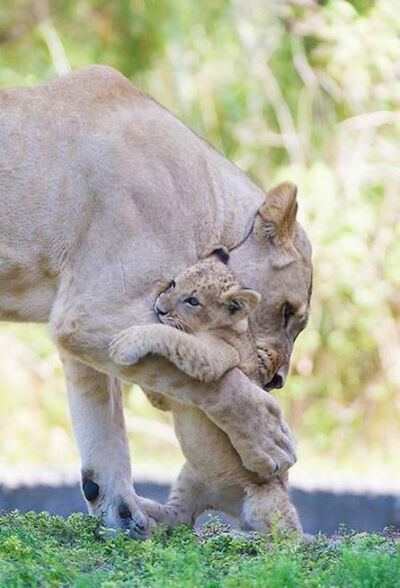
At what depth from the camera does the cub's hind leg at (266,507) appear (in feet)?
19.6

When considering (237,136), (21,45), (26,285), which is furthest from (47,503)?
(21,45)

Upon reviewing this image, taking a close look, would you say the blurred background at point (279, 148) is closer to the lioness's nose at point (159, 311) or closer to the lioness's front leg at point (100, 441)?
the lioness's front leg at point (100, 441)

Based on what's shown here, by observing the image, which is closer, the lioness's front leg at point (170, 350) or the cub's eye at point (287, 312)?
the lioness's front leg at point (170, 350)

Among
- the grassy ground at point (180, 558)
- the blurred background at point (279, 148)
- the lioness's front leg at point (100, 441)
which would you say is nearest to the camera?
the grassy ground at point (180, 558)

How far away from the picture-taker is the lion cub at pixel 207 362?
5.71m

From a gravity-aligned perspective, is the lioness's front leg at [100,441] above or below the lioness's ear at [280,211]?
below

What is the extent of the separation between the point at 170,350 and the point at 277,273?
0.74 metres

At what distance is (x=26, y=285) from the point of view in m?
5.98

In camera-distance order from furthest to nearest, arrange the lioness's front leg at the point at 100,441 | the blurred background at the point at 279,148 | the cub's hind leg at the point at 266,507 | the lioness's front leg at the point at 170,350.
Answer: the blurred background at the point at 279,148 < the lioness's front leg at the point at 100,441 < the cub's hind leg at the point at 266,507 < the lioness's front leg at the point at 170,350

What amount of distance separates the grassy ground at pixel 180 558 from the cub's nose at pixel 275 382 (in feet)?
2.03

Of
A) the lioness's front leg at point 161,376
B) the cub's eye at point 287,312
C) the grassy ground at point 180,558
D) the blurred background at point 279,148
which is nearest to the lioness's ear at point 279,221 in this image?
the cub's eye at point 287,312

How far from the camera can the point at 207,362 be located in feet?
18.8

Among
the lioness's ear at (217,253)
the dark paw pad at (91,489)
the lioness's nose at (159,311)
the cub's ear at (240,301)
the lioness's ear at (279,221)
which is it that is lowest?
the dark paw pad at (91,489)

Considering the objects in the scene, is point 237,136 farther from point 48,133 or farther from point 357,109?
point 48,133
